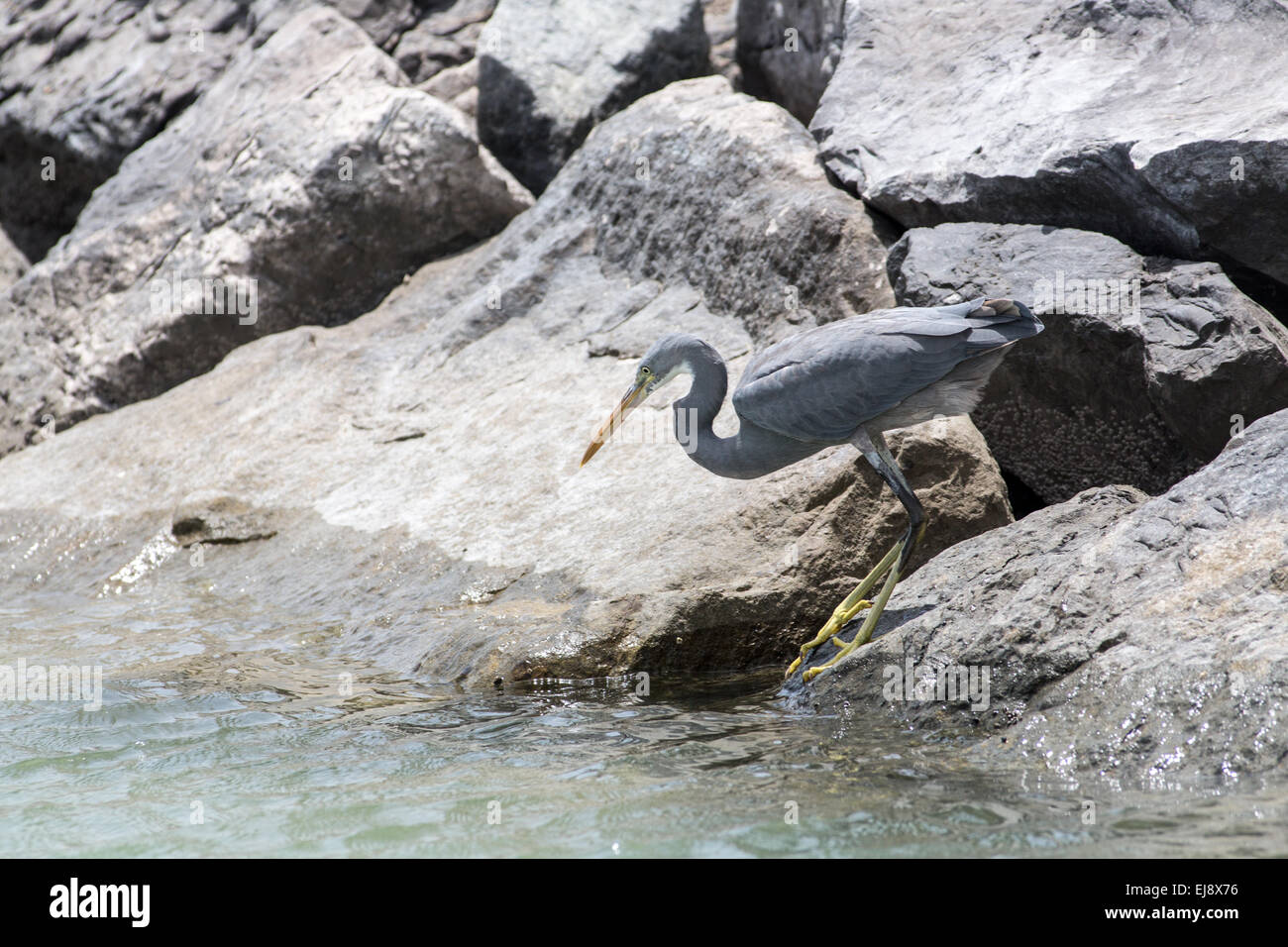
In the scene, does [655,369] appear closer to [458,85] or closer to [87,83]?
[458,85]

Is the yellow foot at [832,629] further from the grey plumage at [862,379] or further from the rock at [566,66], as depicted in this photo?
the rock at [566,66]

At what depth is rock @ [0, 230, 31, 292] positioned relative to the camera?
10760mm

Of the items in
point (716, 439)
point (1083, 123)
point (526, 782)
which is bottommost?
point (526, 782)

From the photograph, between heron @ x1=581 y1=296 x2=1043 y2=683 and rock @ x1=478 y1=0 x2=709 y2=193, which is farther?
rock @ x1=478 y1=0 x2=709 y2=193

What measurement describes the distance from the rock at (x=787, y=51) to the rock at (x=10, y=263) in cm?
665

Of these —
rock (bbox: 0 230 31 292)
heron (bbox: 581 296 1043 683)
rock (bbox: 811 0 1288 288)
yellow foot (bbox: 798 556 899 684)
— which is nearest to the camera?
yellow foot (bbox: 798 556 899 684)

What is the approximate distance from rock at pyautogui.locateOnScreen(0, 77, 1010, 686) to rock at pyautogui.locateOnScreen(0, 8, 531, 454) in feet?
1.19

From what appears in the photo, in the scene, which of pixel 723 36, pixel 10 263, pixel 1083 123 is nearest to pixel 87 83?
pixel 10 263

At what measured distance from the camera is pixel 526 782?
3.46 m

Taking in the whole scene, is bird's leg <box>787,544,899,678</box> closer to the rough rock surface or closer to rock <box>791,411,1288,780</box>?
rock <box>791,411,1288,780</box>

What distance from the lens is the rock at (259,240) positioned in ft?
26.3

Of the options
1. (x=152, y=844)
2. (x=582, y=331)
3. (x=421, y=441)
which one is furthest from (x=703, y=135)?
(x=152, y=844)

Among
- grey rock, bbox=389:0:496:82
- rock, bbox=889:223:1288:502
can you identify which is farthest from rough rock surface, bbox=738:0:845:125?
rock, bbox=889:223:1288:502

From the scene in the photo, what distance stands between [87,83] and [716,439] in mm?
8170
